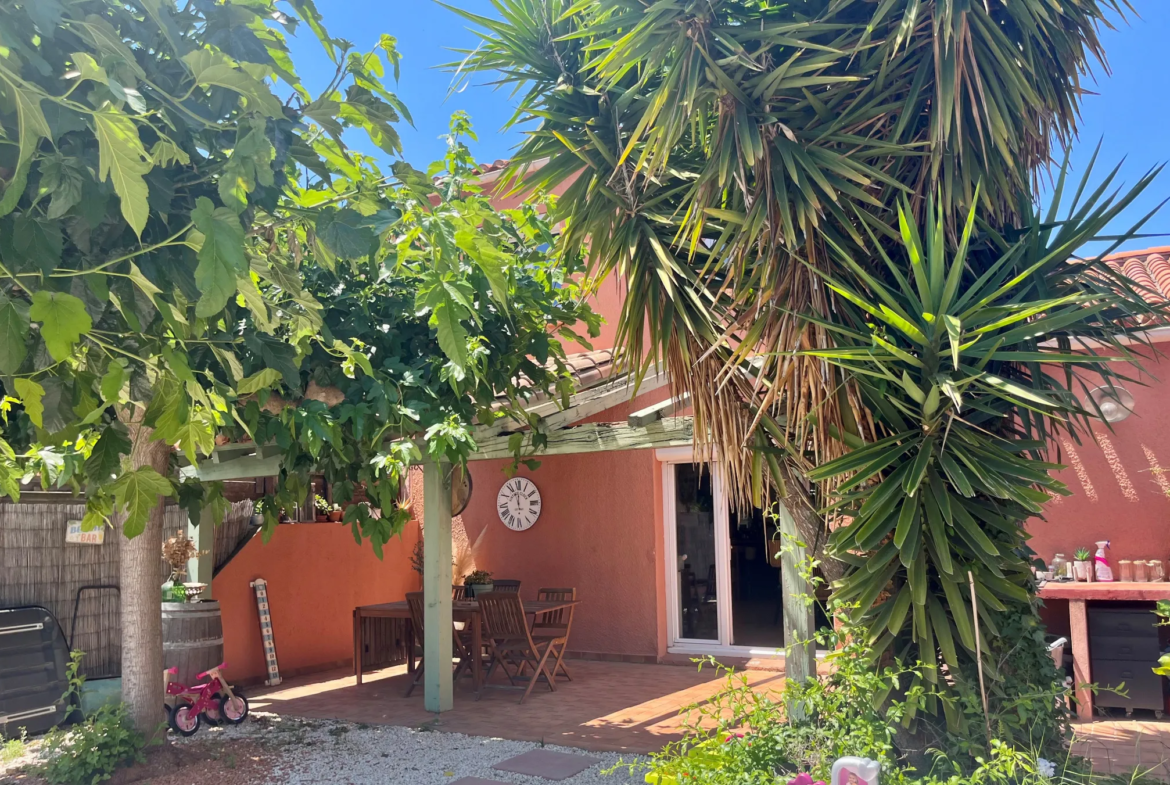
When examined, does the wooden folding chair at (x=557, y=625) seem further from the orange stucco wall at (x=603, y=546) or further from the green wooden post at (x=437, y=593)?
the green wooden post at (x=437, y=593)

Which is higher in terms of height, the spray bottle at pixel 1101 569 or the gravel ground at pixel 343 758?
the spray bottle at pixel 1101 569

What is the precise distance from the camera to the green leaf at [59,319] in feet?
4.60

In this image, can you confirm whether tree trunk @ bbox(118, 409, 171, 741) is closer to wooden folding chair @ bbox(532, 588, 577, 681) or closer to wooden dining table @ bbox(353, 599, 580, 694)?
wooden dining table @ bbox(353, 599, 580, 694)

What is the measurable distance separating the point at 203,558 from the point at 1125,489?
7353 mm

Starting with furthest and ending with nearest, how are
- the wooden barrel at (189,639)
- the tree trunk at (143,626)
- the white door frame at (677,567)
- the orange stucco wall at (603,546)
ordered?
the orange stucco wall at (603,546)
the white door frame at (677,567)
the wooden barrel at (189,639)
the tree trunk at (143,626)

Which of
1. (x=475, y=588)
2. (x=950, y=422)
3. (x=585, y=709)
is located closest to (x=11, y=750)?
(x=475, y=588)

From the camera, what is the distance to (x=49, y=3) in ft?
4.31

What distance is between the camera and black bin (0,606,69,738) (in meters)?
5.96

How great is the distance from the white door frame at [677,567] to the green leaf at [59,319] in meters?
7.14

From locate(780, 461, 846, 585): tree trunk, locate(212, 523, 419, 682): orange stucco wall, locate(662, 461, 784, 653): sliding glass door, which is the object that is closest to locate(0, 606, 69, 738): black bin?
locate(212, 523, 419, 682): orange stucco wall

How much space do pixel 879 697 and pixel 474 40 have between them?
3666mm

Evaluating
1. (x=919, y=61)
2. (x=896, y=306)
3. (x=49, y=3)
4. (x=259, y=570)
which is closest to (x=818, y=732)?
(x=896, y=306)

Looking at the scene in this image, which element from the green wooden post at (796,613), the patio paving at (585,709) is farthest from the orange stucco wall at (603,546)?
the green wooden post at (796,613)

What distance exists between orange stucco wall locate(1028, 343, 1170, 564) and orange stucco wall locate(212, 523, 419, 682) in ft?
21.3
